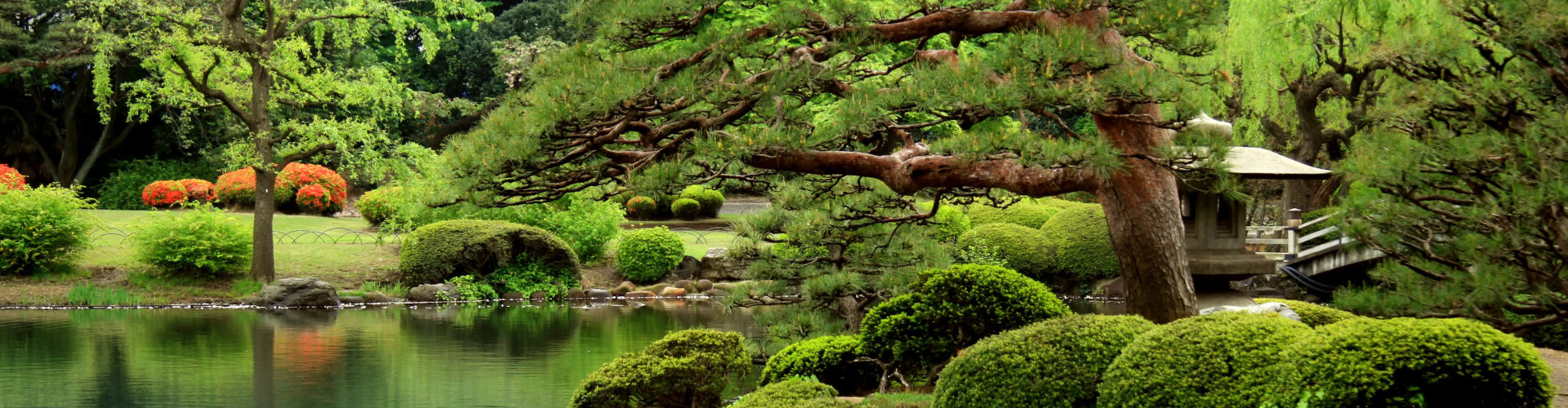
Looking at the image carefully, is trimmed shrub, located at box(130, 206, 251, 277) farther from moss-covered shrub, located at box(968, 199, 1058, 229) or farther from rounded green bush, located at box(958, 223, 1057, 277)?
moss-covered shrub, located at box(968, 199, 1058, 229)

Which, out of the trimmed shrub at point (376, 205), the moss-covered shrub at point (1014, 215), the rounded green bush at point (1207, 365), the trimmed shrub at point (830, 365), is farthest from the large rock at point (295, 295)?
the rounded green bush at point (1207, 365)

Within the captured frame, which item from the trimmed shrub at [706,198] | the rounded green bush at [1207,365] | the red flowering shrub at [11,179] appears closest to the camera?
the rounded green bush at [1207,365]

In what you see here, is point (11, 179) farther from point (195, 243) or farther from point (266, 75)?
point (266, 75)

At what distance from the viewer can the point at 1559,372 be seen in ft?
25.5

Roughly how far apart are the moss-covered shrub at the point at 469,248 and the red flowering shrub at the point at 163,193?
8.79 m

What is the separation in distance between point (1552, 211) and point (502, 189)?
6171mm

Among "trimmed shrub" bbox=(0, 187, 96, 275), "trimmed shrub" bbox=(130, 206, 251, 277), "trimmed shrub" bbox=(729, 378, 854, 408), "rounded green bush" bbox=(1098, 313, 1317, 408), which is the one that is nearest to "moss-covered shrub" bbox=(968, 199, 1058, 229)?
"trimmed shrub" bbox=(130, 206, 251, 277)

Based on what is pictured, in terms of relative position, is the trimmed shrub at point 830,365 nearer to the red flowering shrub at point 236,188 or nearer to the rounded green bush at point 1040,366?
the rounded green bush at point 1040,366

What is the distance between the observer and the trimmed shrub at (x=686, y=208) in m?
30.2

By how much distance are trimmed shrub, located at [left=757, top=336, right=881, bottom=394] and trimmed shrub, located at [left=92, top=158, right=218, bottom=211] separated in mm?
25361

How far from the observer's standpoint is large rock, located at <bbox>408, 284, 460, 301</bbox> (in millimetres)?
19516

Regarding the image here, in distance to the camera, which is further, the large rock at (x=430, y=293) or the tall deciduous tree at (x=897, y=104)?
the large rock at (x=430, y=293)

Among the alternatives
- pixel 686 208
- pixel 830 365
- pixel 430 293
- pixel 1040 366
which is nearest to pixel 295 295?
→ pixel 430 293

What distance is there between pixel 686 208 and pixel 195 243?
13.8 m
